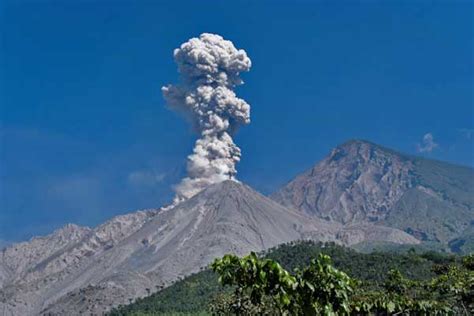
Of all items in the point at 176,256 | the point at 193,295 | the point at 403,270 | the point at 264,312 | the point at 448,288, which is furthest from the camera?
the point at 176,256

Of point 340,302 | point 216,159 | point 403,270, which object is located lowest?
point 340,302

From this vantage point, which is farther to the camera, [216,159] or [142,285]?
[216,159]

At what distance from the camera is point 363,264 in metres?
116

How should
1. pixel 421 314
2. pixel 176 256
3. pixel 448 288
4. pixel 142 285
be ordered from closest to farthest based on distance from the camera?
pixel 421 314 → pixel 448 288 → pixel 142 285 → pixel 176 256

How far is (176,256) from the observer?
187375mm

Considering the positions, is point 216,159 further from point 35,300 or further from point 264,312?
point 264,312

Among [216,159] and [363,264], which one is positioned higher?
[216,159]

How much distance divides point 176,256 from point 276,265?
181315mm

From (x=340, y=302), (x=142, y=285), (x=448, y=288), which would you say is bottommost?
(x=340, y=302)

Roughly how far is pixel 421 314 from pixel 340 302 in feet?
36.2

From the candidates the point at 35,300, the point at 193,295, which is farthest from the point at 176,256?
the point at 193,295

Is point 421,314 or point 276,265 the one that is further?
point 421,314

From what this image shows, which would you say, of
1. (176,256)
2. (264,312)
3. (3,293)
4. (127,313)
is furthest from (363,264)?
(3,293)

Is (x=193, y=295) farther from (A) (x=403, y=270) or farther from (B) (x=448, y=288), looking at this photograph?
(B) (x=448, y=288)
